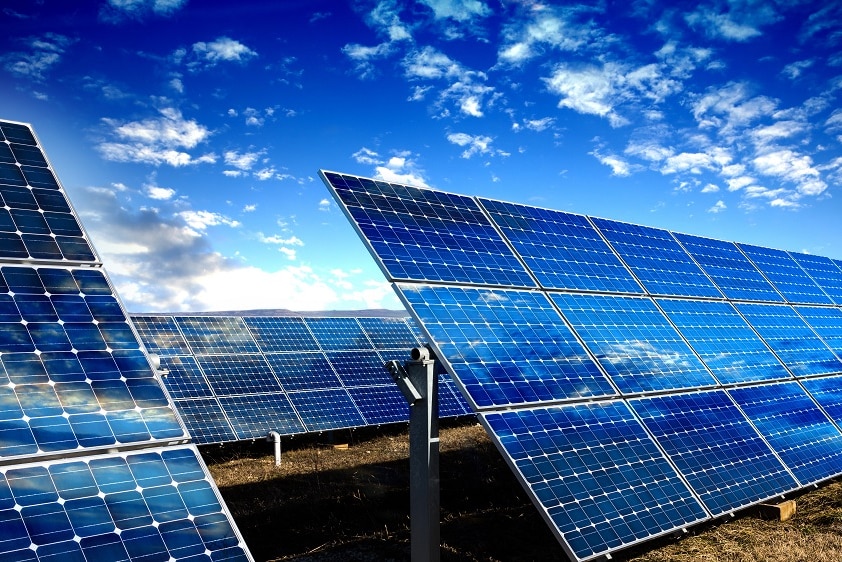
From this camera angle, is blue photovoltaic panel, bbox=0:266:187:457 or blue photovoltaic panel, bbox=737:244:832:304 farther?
blue photovoltaic panel, bbox=737:244:832:304

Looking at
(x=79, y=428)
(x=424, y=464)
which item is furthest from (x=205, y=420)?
(x=79, y=428)

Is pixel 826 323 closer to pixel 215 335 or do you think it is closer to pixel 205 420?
pixel 205 420

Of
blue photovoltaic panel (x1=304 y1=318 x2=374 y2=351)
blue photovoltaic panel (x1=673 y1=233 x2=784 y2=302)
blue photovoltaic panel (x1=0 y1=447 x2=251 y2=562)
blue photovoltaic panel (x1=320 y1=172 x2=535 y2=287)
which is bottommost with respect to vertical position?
blue photovoltaic panel (x1=0 y1=447 x2=251 y2=562)

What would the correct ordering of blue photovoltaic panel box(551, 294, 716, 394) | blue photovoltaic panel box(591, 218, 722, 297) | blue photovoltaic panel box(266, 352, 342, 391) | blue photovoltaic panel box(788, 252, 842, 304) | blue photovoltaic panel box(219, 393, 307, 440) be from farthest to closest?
blue photovoltaic panel box(266, 352, 342, 391), blue photovoltaic panel box(788, 252, 842, 304), blue photovoltaic panel box(219, 393, 307, 440), blue photovoltaic panel box(591, 218, 722, 297), blue photovoltaic panel box(551, 294, 716, 394)

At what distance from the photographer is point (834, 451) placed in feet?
51.9

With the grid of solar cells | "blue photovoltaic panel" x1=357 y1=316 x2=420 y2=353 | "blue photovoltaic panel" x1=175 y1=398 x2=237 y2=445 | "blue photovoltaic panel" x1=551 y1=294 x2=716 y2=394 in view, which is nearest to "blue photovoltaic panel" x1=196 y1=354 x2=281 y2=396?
"blue photovoltaic panel" x1=175 y1=398 x2=237 y2=445

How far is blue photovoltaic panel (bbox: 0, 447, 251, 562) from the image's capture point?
6035 millimetres

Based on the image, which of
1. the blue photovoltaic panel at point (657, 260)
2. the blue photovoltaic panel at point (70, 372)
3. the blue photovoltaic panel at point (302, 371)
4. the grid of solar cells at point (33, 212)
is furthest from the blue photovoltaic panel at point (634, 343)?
the blue photovoltaic panel at point (302, 371)

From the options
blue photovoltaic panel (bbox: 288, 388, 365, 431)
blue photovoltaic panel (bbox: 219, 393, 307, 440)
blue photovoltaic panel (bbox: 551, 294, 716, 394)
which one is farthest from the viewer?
blue photovoltaic panel (bbox: 288, 388, 365, 431)

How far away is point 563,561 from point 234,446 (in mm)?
16430

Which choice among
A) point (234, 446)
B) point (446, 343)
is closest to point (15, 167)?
point (446, 343)

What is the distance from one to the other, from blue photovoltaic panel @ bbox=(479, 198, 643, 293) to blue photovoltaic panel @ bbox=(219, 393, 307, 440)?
41.8 feet

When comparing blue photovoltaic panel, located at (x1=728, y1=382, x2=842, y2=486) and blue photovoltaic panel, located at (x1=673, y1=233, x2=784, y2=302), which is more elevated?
blue photovoltaic panel, located at (x1=673, y1=233, x2=784, y2=302)

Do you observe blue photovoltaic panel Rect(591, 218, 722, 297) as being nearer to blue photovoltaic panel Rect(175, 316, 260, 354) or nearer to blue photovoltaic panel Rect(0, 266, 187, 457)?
blue photovoltaic panel Rect(0, 266, 187, 457)
